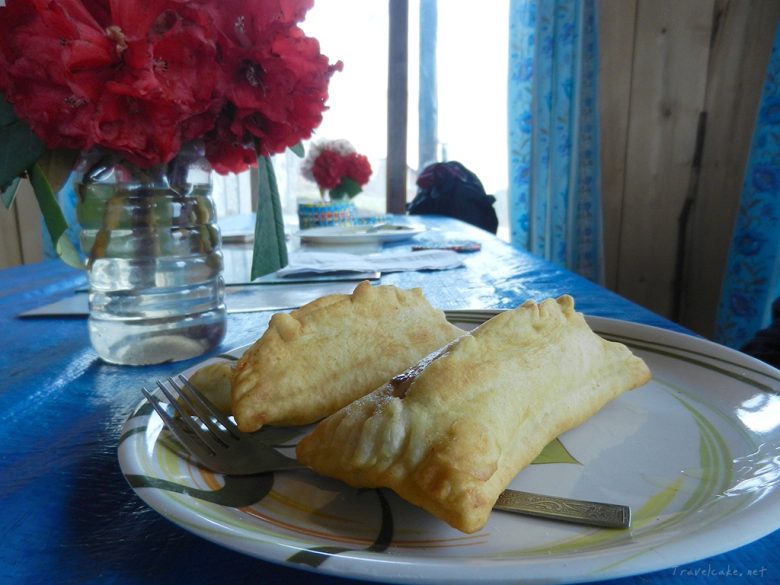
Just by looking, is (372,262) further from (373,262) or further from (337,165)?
(337,165)

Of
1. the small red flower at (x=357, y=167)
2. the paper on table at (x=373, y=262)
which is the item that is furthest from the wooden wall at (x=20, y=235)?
the paper on table at (x=373, y=262)

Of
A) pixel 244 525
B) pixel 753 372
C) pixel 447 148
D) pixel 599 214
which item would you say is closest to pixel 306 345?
pixel 244 525

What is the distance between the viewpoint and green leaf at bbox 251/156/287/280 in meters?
0.77

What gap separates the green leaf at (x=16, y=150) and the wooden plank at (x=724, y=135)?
9.73ft

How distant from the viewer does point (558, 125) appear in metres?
2.99

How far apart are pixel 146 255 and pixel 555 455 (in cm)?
56

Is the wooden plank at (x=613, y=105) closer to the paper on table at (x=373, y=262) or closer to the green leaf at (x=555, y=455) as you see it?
the paper on table at (x=373, y=262)

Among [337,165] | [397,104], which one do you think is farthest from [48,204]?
[397,104]

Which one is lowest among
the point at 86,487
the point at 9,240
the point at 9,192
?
the point at 9,240

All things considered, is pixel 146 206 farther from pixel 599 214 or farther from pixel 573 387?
pixel 599 214

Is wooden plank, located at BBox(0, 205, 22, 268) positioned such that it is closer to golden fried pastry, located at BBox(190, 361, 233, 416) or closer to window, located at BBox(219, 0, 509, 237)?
Result: window, located at BBox(219, 0, 509, 237)

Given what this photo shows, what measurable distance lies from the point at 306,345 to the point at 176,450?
132 mm

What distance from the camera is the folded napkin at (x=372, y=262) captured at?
1.33 metres

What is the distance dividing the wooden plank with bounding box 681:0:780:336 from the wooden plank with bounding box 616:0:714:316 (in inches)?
2.9
